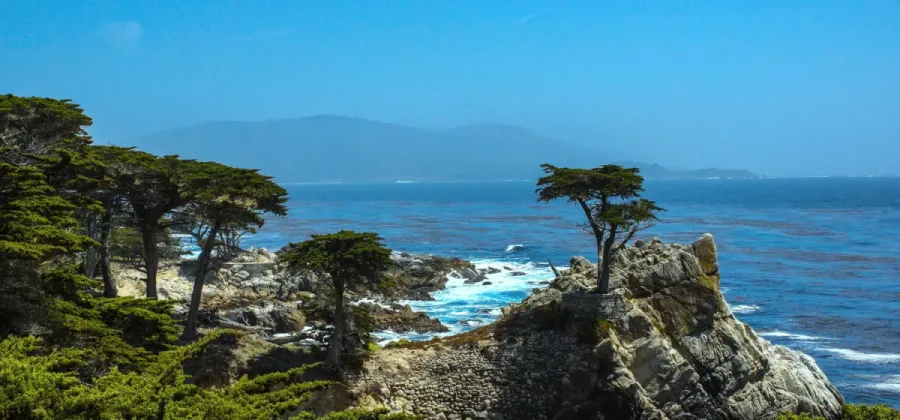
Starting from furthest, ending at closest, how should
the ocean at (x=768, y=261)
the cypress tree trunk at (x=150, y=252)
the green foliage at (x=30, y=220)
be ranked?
the ocean at (x=768, y=261)
the cypress tree trunk at (x=150, y=252)
the green foliage at (x=30, y=220)

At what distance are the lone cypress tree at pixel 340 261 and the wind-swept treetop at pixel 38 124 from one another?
34.2 ft

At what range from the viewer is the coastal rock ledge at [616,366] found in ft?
76.0

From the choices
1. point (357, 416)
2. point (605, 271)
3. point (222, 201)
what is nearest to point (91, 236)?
point (222, 201)

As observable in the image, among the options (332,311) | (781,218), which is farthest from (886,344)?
(781,218)

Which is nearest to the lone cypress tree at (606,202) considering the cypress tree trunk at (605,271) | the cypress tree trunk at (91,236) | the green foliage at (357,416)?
the cypress tree trunk at (605,271)

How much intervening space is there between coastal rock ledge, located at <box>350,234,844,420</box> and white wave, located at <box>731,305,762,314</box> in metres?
18.6

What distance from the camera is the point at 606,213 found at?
25.3 meters

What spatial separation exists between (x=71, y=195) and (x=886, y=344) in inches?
1559

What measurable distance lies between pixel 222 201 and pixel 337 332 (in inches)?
244

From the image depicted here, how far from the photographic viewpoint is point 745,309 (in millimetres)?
45469

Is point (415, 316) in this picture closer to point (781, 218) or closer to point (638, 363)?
point (638, 363)

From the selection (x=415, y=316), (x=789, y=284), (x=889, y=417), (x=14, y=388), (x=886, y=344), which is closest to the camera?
(x=14, y=388)

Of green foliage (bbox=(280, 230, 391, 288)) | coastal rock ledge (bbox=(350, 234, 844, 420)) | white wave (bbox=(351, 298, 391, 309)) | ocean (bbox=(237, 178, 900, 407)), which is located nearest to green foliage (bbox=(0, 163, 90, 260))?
green foliage (bbox=(280, 230, 391, 288))

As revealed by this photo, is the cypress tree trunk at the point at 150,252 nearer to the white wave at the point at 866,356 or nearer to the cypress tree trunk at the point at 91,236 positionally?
the cypress tree trunk at the point at 91,236
